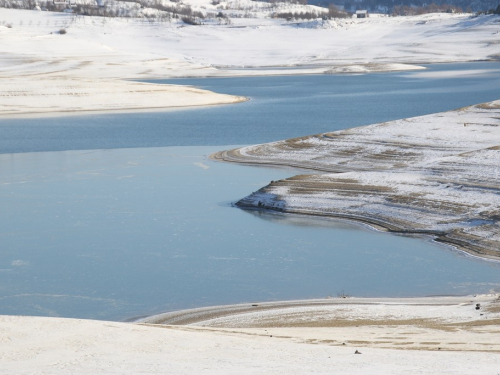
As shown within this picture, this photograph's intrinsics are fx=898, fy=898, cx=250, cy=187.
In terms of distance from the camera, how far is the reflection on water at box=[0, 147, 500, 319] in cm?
1429

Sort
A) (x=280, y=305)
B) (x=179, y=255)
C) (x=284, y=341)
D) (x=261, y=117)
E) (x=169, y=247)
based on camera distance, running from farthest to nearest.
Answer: (x=261, y=117)
(x=169, y=247)
(x=179, y=255)
(x=280, y=305)
(x=284, y=341)

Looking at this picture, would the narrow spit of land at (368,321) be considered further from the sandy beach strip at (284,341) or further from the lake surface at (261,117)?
the lake surface at (261,117)

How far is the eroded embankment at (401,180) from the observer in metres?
18.4

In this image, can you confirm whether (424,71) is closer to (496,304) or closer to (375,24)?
(375,24)

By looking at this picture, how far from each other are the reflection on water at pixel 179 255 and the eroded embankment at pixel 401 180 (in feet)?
2.31

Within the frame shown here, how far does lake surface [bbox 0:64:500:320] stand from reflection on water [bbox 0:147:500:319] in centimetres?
3

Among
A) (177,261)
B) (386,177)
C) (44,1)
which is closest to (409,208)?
(386,177)

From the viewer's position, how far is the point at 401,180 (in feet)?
69.8

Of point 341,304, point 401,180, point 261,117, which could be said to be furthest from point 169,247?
point 261,117

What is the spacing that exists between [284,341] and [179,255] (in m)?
6.30

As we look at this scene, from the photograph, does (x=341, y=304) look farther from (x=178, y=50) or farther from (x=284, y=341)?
(x=178, y=50)

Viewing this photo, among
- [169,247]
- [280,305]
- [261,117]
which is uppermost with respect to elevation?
[280,305]

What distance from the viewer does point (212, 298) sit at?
46.1ft

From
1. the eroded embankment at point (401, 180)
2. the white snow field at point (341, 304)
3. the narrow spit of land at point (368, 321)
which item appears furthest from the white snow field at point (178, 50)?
the narrow spit of land at point (368, 321)
